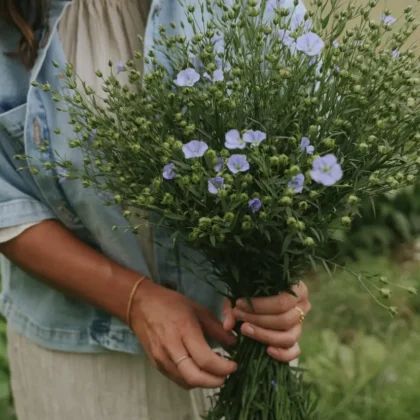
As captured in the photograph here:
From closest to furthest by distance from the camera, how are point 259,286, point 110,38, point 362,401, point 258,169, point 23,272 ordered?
point 258,169, point 259,286, point 110,38, point 23,272, point 362,401

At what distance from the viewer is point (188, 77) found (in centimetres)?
99

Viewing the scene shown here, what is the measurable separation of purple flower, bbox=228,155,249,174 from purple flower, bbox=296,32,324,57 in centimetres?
16

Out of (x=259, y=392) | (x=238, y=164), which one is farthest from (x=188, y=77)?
(x=259, y=392)

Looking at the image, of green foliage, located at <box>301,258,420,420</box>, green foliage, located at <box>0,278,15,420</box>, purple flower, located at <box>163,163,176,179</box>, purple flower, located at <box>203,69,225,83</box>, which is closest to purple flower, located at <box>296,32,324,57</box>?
purple flower, located at <box>203,69,225,83</box>

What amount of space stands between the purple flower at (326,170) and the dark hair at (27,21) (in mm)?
597

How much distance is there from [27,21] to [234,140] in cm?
54

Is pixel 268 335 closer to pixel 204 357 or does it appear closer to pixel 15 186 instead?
pixel 204 357

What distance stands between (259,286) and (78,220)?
36 cm

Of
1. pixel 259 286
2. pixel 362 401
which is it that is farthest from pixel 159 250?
pixel 362 401

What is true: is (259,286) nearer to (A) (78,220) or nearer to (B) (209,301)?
(B) (209,301)

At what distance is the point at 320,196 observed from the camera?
3.24 ft

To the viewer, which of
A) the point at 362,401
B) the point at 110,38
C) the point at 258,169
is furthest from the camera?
the point at 362,401

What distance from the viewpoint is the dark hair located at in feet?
4.07

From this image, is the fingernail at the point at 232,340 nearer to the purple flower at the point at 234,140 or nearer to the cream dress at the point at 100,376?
the cream dress at the point at 100,376
